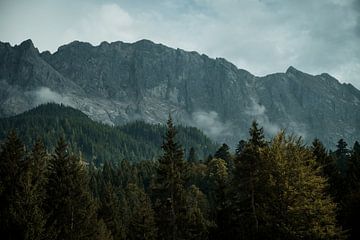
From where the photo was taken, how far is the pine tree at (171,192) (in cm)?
4388

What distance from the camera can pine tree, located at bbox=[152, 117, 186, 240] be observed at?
43875mm

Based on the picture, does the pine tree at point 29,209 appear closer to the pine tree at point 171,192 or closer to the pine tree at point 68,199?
the pine tree at point 68,199

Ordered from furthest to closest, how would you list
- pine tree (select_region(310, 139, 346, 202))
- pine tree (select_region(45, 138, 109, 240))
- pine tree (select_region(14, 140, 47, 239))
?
pine tree (select_region(310, 139, 346, 202)) → pine tree (select_region(45, 138, 109, 240)) → pine tree (select_region(14, 140, 47, 239))

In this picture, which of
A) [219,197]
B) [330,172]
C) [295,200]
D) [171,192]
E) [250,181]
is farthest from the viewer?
[330,172]

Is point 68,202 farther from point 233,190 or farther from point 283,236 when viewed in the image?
point 283,236

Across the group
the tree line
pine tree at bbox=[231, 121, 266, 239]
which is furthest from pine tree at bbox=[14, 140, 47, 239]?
pine tree at bbox=[231, 121, 266, 239]

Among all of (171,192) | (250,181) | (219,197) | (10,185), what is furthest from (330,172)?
(10,185)

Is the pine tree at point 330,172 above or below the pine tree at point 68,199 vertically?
above

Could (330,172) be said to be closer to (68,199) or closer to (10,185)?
(68,199)

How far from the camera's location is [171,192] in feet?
144

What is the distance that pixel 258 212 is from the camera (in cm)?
3722

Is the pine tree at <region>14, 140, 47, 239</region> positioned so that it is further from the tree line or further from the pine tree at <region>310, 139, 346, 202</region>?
the pine tree at <region>310, 139, 346, 202</region>

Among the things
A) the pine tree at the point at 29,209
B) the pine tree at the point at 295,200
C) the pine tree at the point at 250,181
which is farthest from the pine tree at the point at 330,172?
the pine tree at the point at 29,209

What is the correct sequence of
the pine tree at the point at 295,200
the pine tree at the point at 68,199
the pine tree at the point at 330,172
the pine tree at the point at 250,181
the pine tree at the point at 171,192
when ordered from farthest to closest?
the pine tree at the point at 330,172 < the pine tree at the point at 171,192 < the pine tree at the point at 250,181 < the pine tree at the point at 68,199 < the pine tree at the point at 295,200
